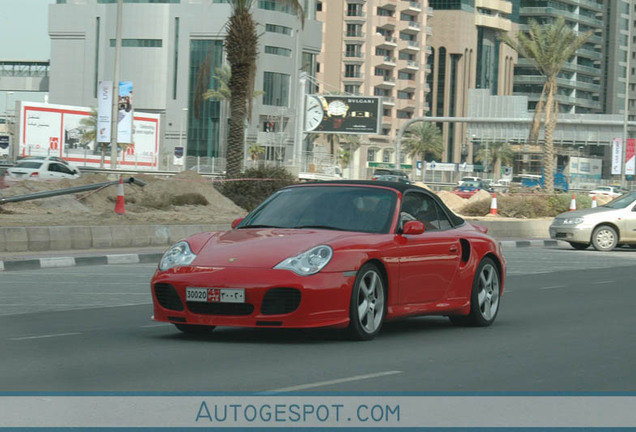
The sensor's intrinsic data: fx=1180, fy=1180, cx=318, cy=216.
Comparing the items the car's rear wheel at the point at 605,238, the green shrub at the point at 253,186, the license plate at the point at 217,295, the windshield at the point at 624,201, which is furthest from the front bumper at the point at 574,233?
the license plate at the point at 217,295

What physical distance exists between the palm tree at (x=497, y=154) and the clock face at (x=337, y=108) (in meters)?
61.1

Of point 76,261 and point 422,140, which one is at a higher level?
point 422,140

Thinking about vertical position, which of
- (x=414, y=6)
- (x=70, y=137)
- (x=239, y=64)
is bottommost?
(x=70, y=137)

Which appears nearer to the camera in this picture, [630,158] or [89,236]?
[89,236]

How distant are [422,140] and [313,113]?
52.8 meters

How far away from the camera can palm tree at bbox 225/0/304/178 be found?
35875 mm

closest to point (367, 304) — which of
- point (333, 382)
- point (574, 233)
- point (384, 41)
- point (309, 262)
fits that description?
point (309, 262)

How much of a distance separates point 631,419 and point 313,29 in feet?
363

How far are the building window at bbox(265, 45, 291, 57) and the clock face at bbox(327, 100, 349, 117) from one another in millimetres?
21359

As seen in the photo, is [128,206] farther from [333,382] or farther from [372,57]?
[372,57]

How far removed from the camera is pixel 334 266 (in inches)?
367

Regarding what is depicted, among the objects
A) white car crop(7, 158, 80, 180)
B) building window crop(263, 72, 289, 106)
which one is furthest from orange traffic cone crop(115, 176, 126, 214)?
building window crop(263, 72, 289, 106)

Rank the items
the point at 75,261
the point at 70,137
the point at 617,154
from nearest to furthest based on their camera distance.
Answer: the point at 75,261 → the point at 70,137 → the point at 617,154

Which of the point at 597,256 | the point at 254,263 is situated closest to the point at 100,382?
the point at 254,263
